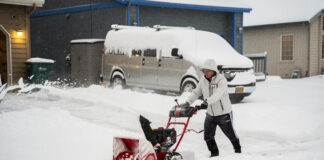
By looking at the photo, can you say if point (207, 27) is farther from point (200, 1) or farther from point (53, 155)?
point (53, 155)

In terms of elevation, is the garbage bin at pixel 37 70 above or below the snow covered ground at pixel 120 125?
above

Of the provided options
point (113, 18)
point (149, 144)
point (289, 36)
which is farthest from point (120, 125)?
point (289, 36)

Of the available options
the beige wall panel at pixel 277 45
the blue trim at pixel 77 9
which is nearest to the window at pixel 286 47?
the beige wall panel at pixel 277 45

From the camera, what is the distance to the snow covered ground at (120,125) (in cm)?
625

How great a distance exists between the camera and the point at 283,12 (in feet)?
82.5

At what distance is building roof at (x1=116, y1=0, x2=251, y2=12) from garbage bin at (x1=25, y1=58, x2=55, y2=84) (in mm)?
4652

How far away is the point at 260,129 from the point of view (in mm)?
8000

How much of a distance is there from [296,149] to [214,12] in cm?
1478

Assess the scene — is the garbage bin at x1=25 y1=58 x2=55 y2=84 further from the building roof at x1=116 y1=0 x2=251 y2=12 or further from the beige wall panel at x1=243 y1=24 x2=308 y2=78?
the beige wall panel at x1=243 y1=24 x2=308 y2=78

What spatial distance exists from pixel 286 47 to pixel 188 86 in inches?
588

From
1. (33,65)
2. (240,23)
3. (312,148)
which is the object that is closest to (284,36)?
(240,23)

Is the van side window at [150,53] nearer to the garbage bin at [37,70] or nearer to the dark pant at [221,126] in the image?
the garbage bin at [37,70]

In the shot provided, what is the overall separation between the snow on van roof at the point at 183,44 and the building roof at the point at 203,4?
359 cm

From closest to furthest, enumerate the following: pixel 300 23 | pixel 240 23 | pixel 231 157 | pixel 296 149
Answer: pixel 231 157, pixel 296 149, pixel 240 23, pixel 300 23
